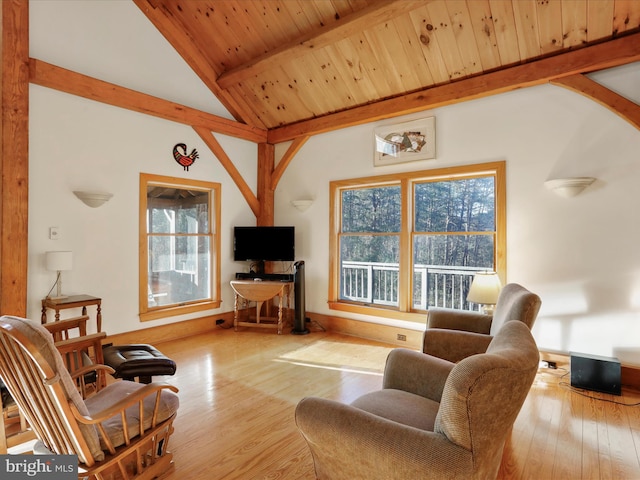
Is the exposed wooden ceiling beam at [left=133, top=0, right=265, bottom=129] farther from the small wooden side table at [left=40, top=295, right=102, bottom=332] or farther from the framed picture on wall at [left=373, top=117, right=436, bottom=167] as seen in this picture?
the small wooden side table at [left=40, top=295, right=102, bottom=332]

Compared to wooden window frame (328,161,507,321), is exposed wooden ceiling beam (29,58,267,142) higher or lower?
higher

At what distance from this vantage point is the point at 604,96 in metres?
3.17

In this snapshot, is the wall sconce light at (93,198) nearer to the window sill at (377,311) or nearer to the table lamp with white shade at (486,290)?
the window sill at (377,311)

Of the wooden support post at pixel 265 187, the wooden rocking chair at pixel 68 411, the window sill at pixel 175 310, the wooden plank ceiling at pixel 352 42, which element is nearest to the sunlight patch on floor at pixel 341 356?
the window sill at pixel 175 310

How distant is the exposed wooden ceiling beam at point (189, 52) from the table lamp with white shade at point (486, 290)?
399 centimetres

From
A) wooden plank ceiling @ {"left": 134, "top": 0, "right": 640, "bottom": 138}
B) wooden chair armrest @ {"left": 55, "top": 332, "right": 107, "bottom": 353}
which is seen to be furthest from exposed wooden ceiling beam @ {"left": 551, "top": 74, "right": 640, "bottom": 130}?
wooden chair armrest @ {"left": 55, "top": 332, "right": 107, "bottom": 353}

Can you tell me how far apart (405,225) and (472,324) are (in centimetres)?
180

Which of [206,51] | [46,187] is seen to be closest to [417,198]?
[206,51]

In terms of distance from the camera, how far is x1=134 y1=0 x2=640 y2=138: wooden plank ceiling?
3.16m

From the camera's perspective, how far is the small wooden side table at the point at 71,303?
11.3ft

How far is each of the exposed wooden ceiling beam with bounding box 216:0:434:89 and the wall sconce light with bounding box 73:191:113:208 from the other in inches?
90.5

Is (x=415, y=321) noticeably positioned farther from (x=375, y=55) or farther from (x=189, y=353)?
(x=375, y=55)

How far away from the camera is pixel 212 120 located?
16.4 ft

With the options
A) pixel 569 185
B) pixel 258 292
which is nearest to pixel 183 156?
pixel 258 292
